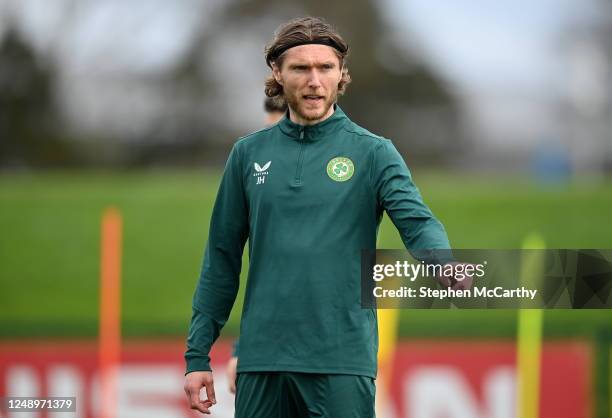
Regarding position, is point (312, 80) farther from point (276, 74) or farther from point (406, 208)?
point (406, 208)

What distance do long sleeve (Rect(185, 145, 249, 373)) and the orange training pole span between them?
18.6 feet

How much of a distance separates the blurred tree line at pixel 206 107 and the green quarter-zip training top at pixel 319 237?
23329mm

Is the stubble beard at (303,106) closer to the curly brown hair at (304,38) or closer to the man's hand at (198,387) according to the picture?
the curly brown hair at (304,38)

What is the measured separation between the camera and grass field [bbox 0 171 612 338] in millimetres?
15008

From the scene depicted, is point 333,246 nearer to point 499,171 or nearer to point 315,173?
point 315,173

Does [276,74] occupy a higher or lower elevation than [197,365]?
higher

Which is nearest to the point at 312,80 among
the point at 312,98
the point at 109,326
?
the point at 312,98

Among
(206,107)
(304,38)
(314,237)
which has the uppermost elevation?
(206,107)

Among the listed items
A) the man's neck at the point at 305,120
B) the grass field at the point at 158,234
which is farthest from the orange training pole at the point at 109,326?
the man's neck at the point at 305,120

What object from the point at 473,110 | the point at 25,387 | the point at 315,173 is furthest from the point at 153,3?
the point at 315,173

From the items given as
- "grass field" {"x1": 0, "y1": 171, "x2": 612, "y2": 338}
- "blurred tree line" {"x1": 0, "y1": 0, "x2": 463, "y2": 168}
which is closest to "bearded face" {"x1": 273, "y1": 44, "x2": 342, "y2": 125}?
"grass field" {"x1": 0, "y1": 171, "x2": 612, "y2": 338}

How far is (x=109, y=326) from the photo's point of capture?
11.2 metres

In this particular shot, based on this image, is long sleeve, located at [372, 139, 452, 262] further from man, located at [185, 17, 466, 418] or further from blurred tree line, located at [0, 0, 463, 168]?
blurred tree line, located at [0, 0, 463, 168]

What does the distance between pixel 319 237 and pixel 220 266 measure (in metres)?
0.45
